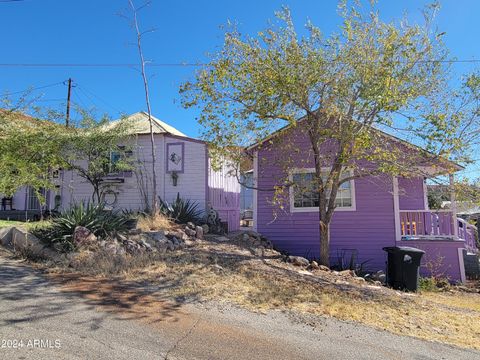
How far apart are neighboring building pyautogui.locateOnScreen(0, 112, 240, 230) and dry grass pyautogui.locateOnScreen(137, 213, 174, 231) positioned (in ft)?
10.5

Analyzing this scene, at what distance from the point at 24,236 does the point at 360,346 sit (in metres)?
7.65

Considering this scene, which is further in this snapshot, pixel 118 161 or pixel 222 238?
pixel 118 161

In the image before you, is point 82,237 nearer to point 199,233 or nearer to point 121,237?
point 121,237

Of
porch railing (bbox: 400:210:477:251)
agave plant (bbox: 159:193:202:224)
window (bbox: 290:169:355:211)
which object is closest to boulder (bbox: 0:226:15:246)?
agave plant (bbox: 159:193:202:224)

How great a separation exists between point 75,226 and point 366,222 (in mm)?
8622

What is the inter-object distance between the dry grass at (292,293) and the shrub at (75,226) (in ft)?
4.67

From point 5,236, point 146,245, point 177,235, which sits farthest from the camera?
point 177,235

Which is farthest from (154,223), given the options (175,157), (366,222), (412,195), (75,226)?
(412,195)

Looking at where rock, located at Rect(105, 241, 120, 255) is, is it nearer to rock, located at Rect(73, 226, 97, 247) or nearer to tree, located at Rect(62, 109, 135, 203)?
rock, located at Rect(73, 226, 97, 247)

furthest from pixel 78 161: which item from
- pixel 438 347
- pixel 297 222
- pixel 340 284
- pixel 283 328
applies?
pixel 438 347

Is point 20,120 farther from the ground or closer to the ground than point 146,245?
farther from the ground

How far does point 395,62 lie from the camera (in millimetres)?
8305

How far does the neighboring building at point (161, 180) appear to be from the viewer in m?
15.3

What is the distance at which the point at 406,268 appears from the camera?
9.59 meters
